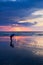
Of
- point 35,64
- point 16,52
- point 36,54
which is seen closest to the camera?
point 35,64

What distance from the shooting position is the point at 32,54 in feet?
56.6

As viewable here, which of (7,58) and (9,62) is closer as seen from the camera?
(9,62)

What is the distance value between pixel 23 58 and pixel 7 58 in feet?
3.47

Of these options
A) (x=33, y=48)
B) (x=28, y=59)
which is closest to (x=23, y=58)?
(x=28, y=59)

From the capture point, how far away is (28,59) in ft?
52.8

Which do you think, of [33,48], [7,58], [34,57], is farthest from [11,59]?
[33,48]

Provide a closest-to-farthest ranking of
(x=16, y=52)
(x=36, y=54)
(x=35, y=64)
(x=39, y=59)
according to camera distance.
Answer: (x=35, y=64) → (x=39, y=59) → (x=36, y=54) → (x=16, y=52)

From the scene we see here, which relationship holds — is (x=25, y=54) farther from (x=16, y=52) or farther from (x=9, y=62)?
(x=9, y=62)

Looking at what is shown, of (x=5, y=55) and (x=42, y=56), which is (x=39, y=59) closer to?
(x=42, y=56)

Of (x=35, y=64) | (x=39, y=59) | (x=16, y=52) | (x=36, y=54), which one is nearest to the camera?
(x=35, y=64)

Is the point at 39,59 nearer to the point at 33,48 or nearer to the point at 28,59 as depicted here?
the point at 28,59

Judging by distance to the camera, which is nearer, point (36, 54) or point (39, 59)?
point (39, 59)

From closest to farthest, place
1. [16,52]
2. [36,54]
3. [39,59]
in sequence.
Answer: [39,59] → [36,54] → [16,52]

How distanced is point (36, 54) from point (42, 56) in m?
0.85
